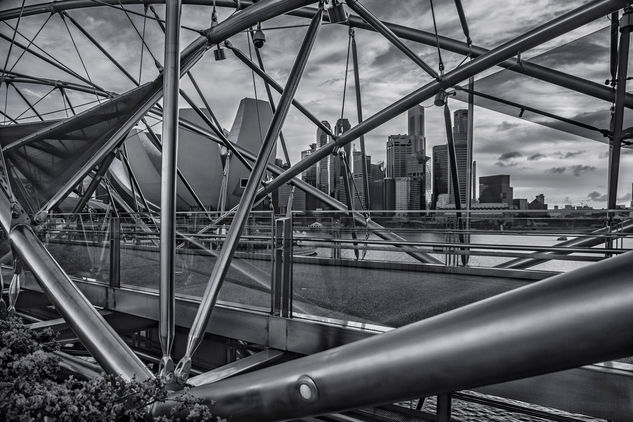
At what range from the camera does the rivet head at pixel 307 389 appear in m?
4.45

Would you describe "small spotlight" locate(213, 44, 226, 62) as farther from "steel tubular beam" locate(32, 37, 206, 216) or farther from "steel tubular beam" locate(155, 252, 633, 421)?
"steel tubular beam" locate(155, 252, 633, 421)

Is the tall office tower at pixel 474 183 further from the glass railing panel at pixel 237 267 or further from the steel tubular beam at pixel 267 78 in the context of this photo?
the glass railing panel at pixel 237 267

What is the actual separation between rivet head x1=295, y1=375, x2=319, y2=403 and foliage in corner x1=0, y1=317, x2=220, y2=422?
3.06 feet

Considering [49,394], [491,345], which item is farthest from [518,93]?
[49,394]

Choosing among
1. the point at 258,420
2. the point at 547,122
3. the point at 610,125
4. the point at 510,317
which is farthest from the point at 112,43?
the point at 510,317

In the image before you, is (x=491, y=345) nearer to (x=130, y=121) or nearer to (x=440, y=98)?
(x=130, y=121)

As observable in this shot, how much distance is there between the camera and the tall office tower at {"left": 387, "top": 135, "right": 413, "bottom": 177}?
2709cm

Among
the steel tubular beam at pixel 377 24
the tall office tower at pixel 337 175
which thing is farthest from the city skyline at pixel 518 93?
the steel tubular beam at pixel 377 24

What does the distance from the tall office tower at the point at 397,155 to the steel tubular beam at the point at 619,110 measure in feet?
40.4

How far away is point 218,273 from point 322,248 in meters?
2.40

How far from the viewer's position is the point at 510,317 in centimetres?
287

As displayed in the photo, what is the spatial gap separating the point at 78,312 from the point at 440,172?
17695 mm

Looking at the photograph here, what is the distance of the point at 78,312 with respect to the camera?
752cm

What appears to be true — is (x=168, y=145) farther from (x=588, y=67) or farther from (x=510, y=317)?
(x=588, y=67)
